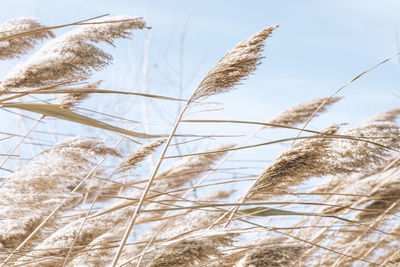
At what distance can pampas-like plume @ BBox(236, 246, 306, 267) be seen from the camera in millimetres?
833

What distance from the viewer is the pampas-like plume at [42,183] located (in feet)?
4.54

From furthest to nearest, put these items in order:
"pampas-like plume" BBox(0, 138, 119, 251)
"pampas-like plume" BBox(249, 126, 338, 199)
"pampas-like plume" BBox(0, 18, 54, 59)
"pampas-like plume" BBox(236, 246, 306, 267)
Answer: "pampas-like plume" BBox(0, 18, 54, 59), "pampas-like plume" BBox(0, 138, 119, 251), "pampas-like plume" BBox(249, 126, 338, 199), "pampas-like plume" BBox(236, 246, 306, 267)

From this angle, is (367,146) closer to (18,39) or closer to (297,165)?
(297,165)

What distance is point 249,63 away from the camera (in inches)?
43.6

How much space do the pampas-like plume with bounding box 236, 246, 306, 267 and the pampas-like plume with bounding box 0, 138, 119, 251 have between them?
668mm

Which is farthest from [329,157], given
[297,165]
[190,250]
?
[190,250]

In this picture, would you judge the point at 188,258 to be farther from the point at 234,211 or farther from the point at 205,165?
the point at 205,165

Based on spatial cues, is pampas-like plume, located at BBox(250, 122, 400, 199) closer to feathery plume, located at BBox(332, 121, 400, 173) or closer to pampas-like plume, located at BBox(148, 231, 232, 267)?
feathery plume, located at BBox(332, 121, 400, 173)

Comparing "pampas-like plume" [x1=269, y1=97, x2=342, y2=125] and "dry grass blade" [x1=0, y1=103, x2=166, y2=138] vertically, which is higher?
"dry grass blade" [x1=0, y1=103, x2=166, y2=138]

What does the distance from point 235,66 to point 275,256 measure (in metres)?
0.47

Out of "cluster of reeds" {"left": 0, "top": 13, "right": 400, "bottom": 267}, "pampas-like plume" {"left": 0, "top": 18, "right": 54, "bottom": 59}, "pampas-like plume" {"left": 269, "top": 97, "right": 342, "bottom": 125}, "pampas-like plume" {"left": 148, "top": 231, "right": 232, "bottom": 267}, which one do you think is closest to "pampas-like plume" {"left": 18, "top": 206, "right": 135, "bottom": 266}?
"cluster of reeds" {"left": 0, "top": 13, "right": 400, "bottom": 267}

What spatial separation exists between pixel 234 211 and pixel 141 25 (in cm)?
67

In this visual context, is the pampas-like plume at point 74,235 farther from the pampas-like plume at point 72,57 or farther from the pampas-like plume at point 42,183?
the pampas-like plume at point 72,57

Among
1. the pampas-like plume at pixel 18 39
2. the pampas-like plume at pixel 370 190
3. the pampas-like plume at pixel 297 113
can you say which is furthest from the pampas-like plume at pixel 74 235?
the pampas-like plume at pixel 297 113
